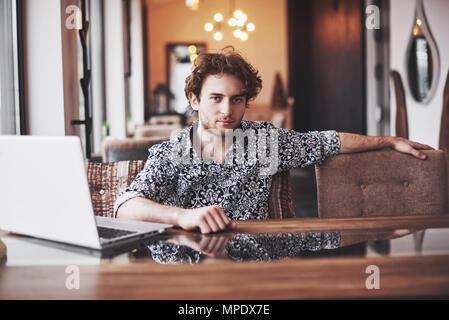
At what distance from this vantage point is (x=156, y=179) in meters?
1.74

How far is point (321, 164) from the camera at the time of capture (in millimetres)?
1957

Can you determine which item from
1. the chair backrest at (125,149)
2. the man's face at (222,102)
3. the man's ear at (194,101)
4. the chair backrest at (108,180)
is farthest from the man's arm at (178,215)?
the chair backrest at (125,149)

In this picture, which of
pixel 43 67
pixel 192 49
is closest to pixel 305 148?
pixel 43 67

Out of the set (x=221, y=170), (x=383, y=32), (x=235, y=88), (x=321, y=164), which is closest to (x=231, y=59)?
(x=235, y=88)

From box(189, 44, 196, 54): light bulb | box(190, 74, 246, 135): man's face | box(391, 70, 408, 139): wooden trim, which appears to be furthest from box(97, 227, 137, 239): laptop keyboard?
box(189, 44, 196, 54): light bulb

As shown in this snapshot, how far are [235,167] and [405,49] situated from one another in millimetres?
3199

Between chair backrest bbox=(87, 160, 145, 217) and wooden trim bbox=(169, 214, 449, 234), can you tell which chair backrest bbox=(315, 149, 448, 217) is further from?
chair backrest bbox=(87, 160, 145, 217)

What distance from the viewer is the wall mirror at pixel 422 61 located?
380 cm

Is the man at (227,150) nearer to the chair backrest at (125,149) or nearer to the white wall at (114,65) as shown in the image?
the chair backrest at (125,149)

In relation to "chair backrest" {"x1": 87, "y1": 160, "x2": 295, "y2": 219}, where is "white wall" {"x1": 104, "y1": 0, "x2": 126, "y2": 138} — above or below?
above

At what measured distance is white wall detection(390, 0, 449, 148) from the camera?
12.1 feet

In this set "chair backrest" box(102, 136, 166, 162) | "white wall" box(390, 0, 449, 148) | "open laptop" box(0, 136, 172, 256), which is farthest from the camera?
"white wall" box(390, 0, 449, 148)

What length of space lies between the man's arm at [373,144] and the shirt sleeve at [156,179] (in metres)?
0.74

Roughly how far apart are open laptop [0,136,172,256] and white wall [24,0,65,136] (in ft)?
4.95
